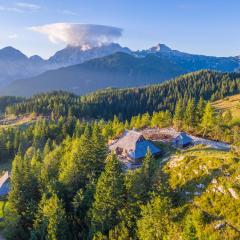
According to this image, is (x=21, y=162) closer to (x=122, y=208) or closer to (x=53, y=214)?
(x=53, y=214)

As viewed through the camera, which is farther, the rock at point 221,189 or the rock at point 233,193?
the rock at point 221,189

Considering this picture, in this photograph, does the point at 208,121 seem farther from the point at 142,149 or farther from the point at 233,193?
the point at 233,193

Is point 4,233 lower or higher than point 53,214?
lower

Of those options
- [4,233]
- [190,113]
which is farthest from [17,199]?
[190,113]

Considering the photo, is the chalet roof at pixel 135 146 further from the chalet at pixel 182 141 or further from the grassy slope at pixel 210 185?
the grassy slope at pixel 210 185

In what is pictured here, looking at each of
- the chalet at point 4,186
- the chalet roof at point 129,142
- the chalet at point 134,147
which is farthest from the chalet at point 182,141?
the chalet at point 4,186

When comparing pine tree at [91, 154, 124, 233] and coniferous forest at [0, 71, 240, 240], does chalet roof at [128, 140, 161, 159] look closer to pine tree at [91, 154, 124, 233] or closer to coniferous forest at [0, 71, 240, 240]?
coniferous forest at [0, 71, 240, 240]

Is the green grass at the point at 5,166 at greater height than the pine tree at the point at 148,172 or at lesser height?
lesser
